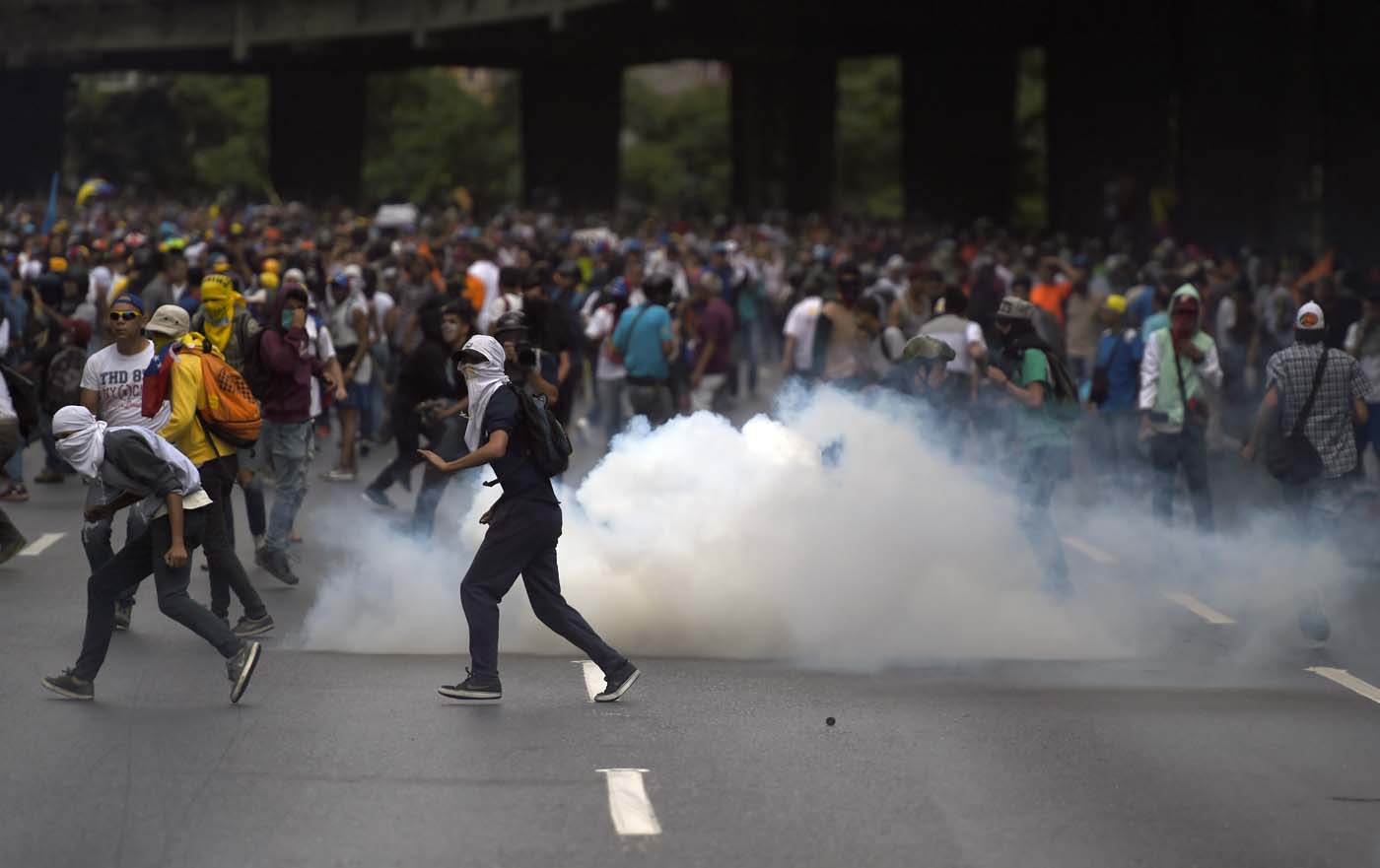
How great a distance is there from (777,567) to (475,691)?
84.5 inches

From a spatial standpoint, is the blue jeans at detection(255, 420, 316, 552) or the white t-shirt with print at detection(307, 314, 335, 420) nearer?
the blue jeans at detection(255, 420, 316, 552)

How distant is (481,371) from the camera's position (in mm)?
9305

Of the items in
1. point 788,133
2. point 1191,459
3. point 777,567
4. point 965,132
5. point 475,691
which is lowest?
point 475,691

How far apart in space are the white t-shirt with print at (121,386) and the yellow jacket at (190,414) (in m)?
0.13

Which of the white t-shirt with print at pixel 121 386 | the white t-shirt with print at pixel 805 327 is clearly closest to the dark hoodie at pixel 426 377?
the white t-shirt with print at pixel 805 327

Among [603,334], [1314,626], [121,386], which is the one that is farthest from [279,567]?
[603,334]

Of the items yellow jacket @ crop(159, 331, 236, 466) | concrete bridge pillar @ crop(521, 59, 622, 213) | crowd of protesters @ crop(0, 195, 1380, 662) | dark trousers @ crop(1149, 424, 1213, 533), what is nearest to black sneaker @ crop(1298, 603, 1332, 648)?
crowd of protesters @ crop(0, 195, 1380, 662)

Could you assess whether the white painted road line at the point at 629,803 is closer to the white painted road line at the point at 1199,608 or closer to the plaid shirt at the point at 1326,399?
the white painted road line at the point at 1199,608

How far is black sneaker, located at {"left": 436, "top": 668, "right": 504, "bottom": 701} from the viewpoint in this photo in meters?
9.26

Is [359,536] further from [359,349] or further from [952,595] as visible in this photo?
[952,595]

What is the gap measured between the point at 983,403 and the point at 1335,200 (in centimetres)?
2416

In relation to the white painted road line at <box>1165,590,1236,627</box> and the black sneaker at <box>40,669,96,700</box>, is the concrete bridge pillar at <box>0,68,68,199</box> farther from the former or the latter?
the black sneaker at <box>40,669,96,700</box>

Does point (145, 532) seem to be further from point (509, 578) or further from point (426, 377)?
point (426, 377)

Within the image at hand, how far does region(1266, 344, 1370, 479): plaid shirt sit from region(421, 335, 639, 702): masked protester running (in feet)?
14.4
